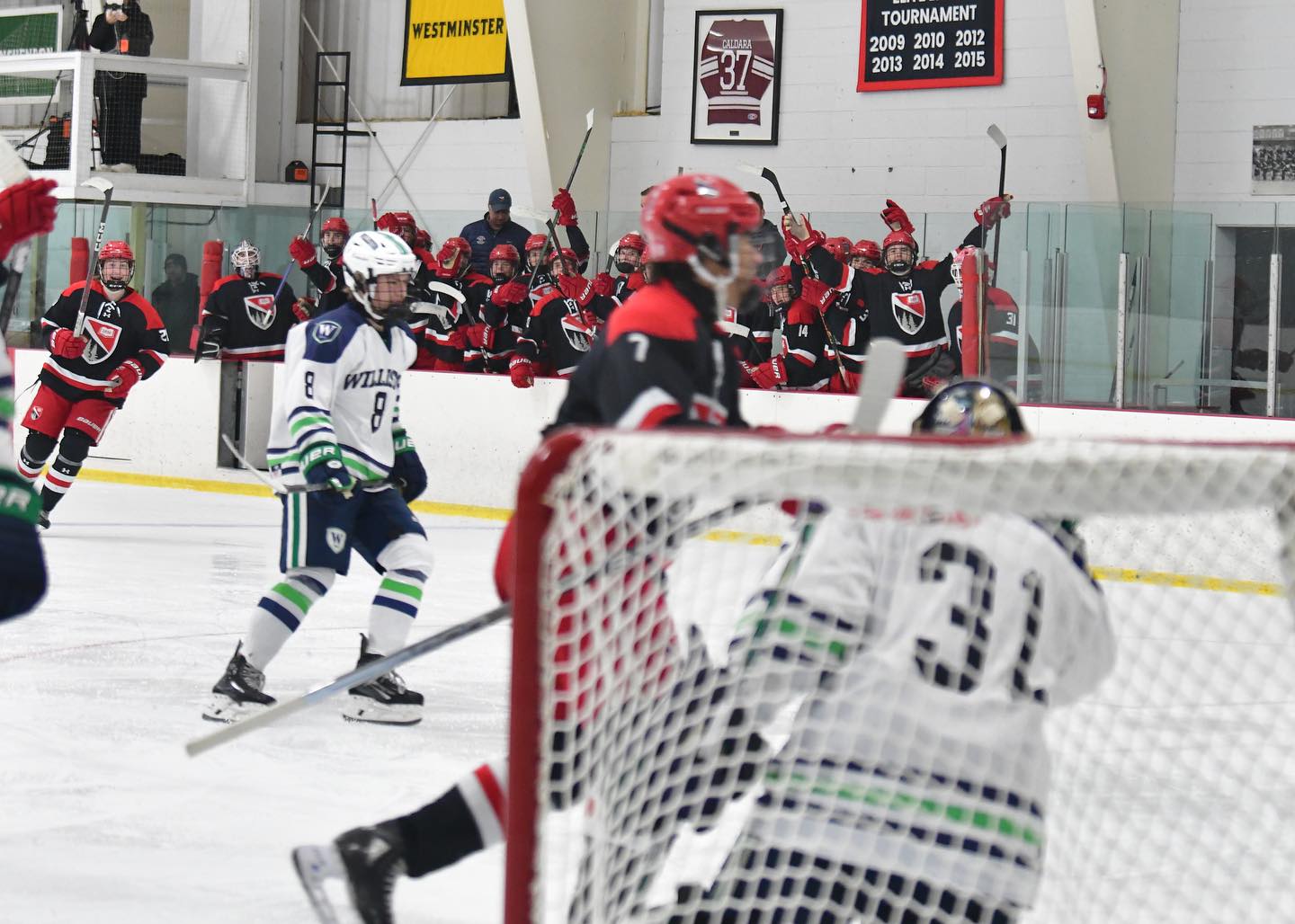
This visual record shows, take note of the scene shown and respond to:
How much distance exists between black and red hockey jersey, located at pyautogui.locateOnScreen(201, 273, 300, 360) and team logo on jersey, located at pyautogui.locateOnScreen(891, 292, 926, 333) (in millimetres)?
3628

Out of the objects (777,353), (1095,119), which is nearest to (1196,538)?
(777,353)

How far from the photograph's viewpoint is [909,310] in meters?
9.15

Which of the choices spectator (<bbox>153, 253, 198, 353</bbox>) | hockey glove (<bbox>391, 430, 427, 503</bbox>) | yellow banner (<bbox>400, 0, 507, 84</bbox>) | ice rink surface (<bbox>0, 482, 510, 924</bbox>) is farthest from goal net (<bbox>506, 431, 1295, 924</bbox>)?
yellow banner (<bbox>400, 0, 507, 84</bbox>)

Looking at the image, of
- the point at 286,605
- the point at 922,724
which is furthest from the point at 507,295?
the point at 922,724

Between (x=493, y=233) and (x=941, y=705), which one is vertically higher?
(x=493, y=233)

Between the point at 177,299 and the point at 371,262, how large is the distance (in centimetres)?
729

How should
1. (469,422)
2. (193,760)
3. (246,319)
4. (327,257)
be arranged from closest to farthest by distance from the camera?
(193,760) → (469,422) → (246,319) → (327,257)

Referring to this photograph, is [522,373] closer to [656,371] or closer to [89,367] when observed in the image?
[89,367]

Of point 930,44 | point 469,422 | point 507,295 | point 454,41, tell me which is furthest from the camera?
point 454,41

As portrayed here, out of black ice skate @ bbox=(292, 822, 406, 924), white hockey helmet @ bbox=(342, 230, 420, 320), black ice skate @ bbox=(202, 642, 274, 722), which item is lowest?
black ice skate @ bbox=(202, 642, 274, 722)

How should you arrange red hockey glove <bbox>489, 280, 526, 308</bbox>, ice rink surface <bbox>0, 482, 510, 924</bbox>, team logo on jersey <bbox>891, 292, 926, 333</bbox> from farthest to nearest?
red hockey glove <bbox>489, 280, 526, 308</bbox> < team logo on jersey <bbox>891, 292, 926, 333</bbox> < ice rink surface <bbox>0, 482, 510, 924</bbox>

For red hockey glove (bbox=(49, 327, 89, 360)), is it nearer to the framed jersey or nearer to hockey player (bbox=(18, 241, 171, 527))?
hockey player (bbox=(18, 241, 171, 527))

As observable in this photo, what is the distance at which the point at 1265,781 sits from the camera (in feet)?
9.32

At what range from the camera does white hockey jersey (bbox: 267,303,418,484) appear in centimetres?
456
